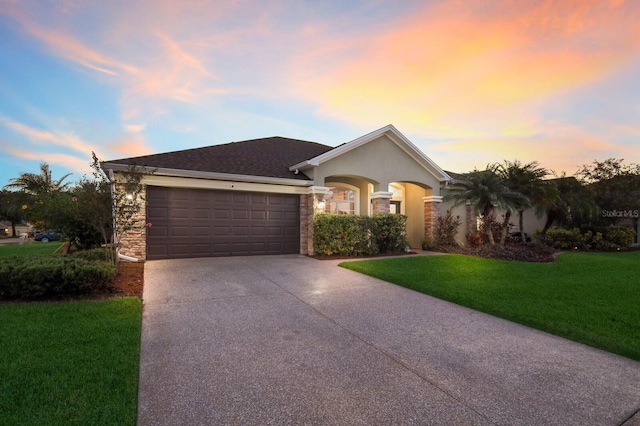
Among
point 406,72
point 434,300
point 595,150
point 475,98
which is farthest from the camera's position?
point 595,150

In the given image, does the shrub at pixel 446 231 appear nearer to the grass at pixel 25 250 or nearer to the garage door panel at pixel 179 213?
the garage door panel at pixel 179 213

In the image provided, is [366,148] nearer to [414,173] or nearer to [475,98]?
[414,173]

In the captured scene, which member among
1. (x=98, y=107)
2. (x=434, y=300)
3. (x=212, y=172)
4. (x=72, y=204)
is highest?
(x=98, y=107)

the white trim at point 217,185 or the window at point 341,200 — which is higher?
the white trim at point 217,185

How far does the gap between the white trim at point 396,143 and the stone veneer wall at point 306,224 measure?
Answer: 4.33ft

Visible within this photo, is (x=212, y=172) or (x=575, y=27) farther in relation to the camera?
(x=212, y=172)

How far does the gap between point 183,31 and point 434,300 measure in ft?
33.3

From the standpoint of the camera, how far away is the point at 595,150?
689 inches

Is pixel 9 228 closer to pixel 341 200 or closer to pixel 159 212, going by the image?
pixel 159 212

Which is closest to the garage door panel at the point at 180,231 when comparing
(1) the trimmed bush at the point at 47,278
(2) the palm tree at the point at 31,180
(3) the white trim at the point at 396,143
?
(1) the trimmed bush at the point at 47,278

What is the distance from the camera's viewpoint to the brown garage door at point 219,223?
32.9 feet

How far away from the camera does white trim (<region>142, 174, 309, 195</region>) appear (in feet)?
32.3

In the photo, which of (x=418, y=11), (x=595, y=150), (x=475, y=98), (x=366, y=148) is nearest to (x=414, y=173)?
(x=366, y=148)

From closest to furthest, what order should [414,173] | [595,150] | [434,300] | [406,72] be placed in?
[434,300], [406,72], [414,173], [595,150]
